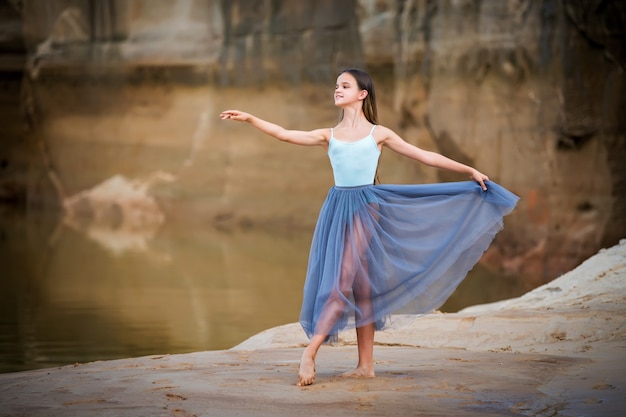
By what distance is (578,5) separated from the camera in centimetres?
1372

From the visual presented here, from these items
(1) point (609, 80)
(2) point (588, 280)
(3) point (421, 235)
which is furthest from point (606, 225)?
(3) point (421, 235)

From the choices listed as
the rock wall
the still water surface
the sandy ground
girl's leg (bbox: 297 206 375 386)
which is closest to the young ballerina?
girl's leg (bbox: 297 206 375 386)

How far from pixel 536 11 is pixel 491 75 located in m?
1.44

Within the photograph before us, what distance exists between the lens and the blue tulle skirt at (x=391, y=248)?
450 centimetres

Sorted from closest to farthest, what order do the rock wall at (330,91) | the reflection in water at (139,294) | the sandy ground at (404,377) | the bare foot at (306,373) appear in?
the sandy ground at (404,377), the bare foot at (306,373), the reflection in water at (139,294), the rock wall at (330,91)

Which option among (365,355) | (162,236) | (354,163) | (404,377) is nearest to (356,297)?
(365,355)

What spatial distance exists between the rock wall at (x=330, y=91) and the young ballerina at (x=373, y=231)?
8566 millimetres

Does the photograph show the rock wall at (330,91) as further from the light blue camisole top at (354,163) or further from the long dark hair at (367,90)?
the light blue camisole top at (354,163)

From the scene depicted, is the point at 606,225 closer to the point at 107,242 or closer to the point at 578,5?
the point at 578,5

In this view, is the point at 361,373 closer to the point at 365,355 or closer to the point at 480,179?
the point at 365,355

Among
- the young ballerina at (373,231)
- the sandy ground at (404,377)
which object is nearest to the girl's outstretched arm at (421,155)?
the young ballerina at (373,231)

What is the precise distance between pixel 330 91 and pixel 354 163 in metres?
15.2

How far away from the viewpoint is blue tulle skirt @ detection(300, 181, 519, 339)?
14.8 ft

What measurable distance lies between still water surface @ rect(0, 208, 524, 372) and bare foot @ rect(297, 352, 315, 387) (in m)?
2.77
